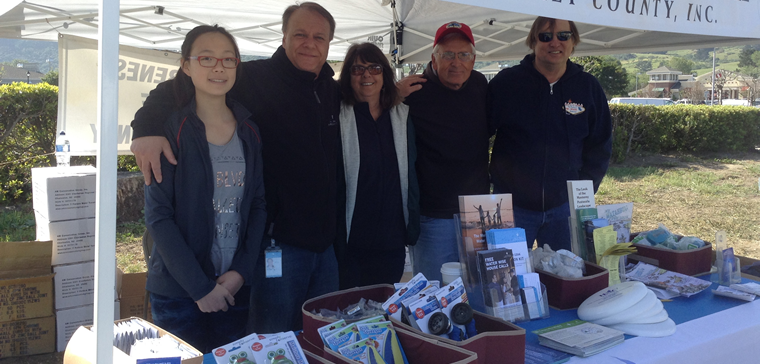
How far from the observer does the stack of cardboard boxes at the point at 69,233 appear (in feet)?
9.78

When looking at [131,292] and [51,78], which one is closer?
[131,292]

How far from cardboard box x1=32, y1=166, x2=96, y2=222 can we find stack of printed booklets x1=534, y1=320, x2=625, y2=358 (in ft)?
9.02

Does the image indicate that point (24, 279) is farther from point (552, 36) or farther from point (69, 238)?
point (552, 36)

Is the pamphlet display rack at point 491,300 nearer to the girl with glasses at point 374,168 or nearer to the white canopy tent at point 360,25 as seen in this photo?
the girl with glasses at point 374,168

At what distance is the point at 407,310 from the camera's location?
1318 millimetres

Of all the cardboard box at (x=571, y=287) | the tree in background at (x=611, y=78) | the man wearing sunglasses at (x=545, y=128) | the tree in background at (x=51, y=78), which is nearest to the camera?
the cardboard box at (x=571, y=287)

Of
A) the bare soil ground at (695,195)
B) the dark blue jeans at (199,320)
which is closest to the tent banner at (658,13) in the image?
the dark blue jeans at (199,320)

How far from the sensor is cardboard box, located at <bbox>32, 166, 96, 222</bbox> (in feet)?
9.67

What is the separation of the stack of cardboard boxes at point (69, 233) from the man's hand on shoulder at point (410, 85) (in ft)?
6.67

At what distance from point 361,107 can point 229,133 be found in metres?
0.59

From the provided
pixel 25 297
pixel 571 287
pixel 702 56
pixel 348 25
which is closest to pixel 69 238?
pixel 25 297

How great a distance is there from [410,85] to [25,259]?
253 centimetres

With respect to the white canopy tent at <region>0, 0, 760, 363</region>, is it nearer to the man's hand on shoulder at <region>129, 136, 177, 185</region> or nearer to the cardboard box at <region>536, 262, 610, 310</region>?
the man's hand on shoulder at <region>129, 136, 177, 185</region>

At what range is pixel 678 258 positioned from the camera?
208cm
